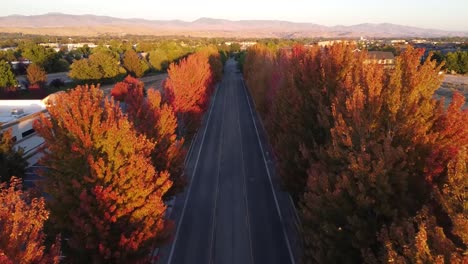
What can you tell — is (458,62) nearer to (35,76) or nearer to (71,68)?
(71,68)

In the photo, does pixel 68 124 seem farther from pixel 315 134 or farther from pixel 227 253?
pixel 315 134

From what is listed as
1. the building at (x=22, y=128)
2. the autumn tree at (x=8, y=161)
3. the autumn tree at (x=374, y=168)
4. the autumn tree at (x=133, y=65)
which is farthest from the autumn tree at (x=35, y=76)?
the autumn tree at (x=374, y=168)

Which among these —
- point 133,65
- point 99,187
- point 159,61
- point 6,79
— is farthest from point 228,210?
point 159,61

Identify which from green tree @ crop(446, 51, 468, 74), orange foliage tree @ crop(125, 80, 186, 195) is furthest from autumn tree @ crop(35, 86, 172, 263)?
green tree @ crop(446, 51, 468, 74)

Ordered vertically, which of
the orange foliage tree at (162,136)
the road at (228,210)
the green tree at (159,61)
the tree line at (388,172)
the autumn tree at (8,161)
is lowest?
the road at (228,210)

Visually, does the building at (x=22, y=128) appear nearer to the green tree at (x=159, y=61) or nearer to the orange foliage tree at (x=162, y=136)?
the orange foliage tree at (x=162, y=136)

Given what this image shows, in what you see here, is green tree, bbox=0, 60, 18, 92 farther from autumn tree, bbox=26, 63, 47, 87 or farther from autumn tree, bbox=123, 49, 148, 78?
autumn tree, bbox=123, 49, 148, 78

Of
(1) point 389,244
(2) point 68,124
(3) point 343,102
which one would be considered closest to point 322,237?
(1) point 389,244
